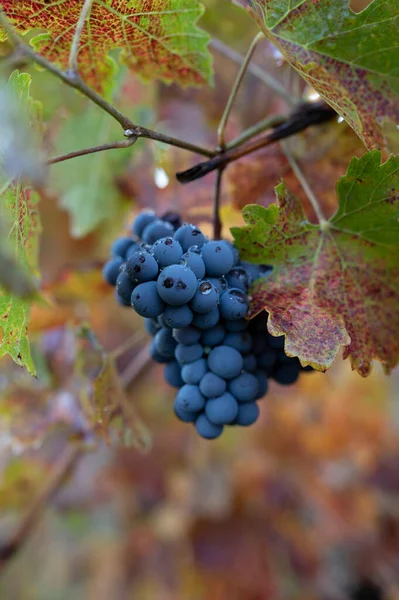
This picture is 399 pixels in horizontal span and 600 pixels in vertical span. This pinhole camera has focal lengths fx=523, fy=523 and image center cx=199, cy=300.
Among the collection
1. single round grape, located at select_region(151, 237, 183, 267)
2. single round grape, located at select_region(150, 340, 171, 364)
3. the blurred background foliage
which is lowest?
the blurred background foliage

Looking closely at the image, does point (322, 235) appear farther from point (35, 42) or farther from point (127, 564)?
point (127, 564)

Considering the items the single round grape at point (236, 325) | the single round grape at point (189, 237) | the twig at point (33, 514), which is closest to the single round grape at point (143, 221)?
the single round grape at point (189, 237)

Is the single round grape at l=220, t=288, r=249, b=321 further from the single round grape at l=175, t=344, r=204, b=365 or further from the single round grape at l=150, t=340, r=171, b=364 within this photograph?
the single round grape at l=150, t=340, r=171, b=364

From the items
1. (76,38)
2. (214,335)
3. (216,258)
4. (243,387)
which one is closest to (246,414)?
(243,387)

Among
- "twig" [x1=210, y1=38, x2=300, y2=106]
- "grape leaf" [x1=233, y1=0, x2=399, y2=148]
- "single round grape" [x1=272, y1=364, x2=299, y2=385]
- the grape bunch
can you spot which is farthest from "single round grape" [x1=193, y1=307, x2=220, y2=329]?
"twig" [x1=210, y1=38, x2=300, y2=106]

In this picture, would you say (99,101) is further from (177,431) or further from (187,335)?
(177,431)

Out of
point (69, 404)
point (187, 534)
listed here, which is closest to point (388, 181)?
point (69, 404)
